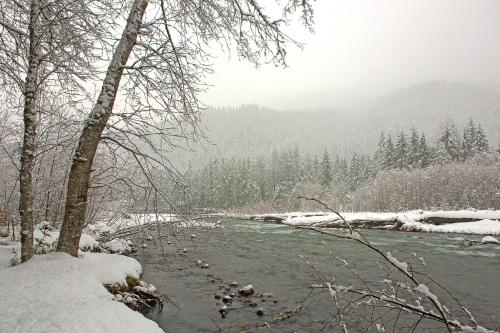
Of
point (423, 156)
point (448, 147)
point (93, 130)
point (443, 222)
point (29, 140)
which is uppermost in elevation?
point (448, 147)

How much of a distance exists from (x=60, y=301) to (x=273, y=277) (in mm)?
11146

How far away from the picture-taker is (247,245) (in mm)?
24562

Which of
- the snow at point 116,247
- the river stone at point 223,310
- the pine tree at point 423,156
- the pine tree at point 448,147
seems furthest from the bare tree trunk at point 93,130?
the pine tree at point 423,156

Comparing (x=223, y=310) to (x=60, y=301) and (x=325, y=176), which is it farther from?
(x=325, y=176)

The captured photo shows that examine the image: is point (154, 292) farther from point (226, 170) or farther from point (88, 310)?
point (226, 170)

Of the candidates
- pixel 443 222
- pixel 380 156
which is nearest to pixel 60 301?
pixel 443 222

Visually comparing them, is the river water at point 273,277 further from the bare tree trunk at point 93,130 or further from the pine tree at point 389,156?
the pine tree at point 389,156

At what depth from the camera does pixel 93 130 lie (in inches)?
228

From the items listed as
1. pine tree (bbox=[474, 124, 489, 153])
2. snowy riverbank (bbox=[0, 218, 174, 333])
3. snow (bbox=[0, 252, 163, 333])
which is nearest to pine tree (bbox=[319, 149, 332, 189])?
pine tree (bbox=[474, 124, 489, 153])

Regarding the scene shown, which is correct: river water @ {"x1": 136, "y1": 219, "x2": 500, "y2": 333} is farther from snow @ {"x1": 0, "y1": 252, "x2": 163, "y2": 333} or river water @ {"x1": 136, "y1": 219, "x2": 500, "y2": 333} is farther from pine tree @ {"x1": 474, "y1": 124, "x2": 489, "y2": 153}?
pine tree @ {"x1": 474, "y1": 124, "x2": 489, "y2": 153}

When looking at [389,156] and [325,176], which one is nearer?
[389,156]

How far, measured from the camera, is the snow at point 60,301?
159 inches

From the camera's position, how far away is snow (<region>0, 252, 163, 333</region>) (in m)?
4.04

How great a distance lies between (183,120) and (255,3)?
2443mm
